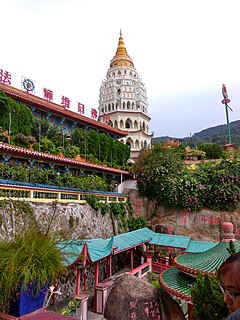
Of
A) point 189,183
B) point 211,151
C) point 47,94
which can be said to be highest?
point 47,94

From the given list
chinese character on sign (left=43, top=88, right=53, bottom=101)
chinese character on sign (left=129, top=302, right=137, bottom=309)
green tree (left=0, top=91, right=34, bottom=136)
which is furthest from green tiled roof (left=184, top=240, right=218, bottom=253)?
chinese character on sign (left=43, top=88, right=53, bottom=101)

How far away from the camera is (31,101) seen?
64.1 ft

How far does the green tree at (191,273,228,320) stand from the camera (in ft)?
13.8

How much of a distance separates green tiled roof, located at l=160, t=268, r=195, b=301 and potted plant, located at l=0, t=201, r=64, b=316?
3111 mm

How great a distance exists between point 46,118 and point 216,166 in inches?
574

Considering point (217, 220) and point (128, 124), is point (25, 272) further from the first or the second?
point (128, 124)

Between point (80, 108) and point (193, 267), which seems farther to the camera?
point (80, 108)

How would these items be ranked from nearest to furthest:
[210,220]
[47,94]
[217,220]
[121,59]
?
[217,220], [210,220], [47,94], [121,59]

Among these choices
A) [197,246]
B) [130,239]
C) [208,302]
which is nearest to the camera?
[208,302]

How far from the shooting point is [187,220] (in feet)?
60.2

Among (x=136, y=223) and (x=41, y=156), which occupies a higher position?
(x=41, y=156)

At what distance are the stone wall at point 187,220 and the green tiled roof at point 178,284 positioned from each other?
1177 centimetres

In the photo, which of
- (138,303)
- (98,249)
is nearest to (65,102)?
(98,249)

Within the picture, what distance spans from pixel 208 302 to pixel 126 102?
1446 inches
